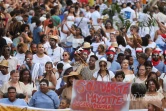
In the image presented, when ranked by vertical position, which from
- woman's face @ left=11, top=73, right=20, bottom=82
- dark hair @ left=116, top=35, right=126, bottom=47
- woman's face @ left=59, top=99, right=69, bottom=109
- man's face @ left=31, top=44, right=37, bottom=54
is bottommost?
woman's face @ left=59, top=99, right=69, bottom=109

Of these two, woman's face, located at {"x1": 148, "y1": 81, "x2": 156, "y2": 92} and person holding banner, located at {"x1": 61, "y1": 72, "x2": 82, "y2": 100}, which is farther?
person holding banner, located at {"x1": 61, "y1": 72, "x2": 82, "y2": 100}

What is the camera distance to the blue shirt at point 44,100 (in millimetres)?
15562

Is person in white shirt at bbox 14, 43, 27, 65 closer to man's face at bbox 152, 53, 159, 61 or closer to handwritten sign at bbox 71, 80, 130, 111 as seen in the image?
man's face at bbox 152, 53, 159, 61

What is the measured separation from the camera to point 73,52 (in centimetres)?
2167

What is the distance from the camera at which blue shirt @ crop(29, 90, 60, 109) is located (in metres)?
15.6

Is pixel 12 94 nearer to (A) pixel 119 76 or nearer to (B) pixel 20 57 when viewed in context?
(A) pixel 119 76

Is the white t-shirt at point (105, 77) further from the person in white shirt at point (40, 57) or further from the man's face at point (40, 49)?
the man's face at point (40, 49)

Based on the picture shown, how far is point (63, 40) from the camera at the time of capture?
2362 centimetres

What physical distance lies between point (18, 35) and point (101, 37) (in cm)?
217

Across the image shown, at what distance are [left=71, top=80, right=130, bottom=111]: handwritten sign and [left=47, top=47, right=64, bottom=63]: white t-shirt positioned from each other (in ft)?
18.1

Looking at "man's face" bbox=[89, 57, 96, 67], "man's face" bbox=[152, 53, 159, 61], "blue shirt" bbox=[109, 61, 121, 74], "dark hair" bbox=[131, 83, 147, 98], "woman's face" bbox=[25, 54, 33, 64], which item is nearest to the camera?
"dark hair" bbox=[131, 83, 147, 98]

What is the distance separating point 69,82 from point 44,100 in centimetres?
103

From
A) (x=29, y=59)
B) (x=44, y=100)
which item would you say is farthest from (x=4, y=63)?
(x=44, y=100)

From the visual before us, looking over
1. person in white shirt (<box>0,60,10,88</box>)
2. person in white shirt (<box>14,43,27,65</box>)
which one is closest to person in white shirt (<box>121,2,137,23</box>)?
person in white shirt (<box>14,43,27,65</box>)
